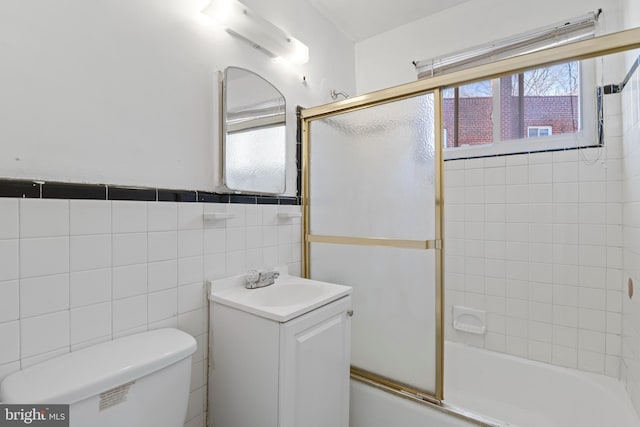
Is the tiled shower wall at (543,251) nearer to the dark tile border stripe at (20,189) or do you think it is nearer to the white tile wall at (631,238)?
the white tile wall at (631,238)

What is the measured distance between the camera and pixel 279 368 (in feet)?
3.62

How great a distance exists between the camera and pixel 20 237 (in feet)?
2.88

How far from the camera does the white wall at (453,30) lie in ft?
5.88

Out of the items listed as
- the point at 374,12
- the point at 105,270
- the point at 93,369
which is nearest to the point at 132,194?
the point at 105,270

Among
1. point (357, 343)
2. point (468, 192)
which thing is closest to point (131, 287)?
point (357, 343)

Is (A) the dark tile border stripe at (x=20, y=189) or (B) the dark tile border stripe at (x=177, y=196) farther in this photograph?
(B) the dark tile border stripe at (x=177, y=196)

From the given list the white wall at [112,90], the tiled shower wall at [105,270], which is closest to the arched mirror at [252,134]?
the white wall at [112,90]

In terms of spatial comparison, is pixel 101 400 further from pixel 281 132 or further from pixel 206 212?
pixel 281 132

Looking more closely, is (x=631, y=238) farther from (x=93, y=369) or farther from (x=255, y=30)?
(x=93, y=369)

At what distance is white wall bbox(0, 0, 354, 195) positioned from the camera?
2.94 feet

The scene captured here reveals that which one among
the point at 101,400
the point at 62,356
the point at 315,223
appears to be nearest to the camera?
the point at 101,400

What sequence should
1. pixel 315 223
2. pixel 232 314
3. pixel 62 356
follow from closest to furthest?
pixel 62 356
pixel 232 314
pixel 315 223

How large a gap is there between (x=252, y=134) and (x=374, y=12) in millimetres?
1379

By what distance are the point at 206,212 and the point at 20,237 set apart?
602 mm
